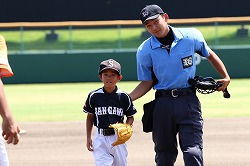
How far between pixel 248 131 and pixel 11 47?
1429 centimetres

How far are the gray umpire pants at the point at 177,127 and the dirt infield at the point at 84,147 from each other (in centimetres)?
221

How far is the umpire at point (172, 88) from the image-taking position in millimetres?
7047

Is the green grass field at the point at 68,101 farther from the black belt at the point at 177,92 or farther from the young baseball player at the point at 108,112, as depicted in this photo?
the black belt at the point at 177,92

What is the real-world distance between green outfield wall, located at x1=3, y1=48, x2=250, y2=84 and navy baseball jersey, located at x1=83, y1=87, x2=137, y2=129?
16877 mm

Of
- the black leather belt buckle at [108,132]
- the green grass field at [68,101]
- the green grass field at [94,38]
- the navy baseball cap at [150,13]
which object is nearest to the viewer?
the navy baseball cap at [150,13]

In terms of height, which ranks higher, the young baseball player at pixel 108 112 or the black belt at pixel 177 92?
the black belt at pixel 177 92

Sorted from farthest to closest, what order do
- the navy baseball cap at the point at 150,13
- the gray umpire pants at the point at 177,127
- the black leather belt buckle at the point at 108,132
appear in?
the black leather belt buckle at the point at 108,132 → the gray umpire pants at the point at 177,127 → the navy baseball cap at the point at 150,13

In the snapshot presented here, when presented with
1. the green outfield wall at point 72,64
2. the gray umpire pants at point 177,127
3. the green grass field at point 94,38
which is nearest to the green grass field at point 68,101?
the green outfield wall at point 72,64

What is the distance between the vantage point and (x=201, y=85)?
711 centimetres

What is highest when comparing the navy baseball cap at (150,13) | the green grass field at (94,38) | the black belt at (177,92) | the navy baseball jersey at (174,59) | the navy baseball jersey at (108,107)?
the navy baseball cap at (150,13)

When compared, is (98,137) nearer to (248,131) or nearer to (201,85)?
(201,85)

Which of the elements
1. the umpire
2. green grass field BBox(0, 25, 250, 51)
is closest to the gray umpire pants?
the umpire

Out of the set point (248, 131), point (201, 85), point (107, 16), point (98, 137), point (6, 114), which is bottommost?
point (107, 16)

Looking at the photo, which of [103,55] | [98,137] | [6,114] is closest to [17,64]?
[103,55]
